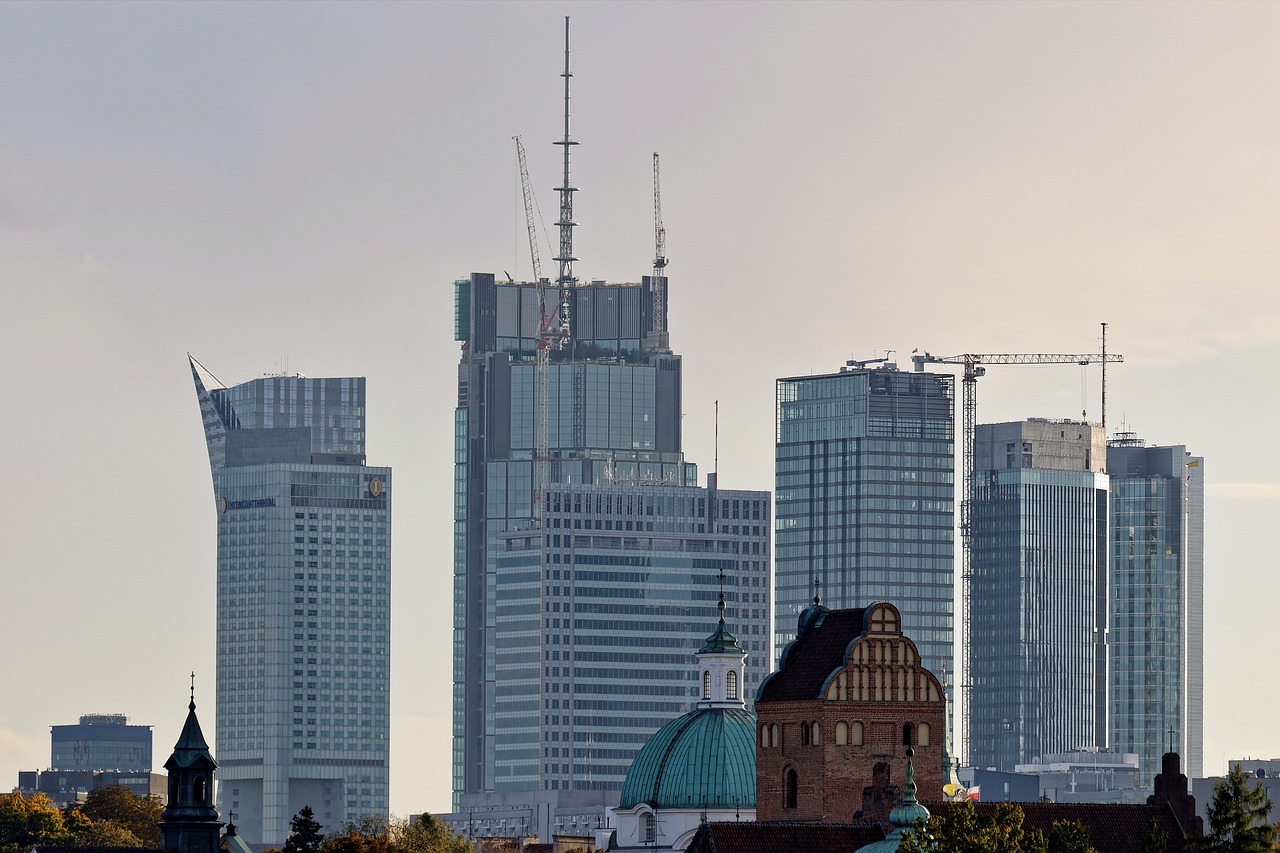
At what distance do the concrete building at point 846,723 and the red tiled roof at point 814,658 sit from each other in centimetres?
5

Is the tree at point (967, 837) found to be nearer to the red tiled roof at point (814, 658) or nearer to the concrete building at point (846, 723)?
the concrete building at point (846, 723)

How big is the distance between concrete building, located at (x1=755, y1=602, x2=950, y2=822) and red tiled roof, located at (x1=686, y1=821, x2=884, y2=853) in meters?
16.2

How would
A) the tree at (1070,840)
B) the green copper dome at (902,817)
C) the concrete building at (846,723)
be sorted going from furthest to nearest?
the concrete building at (846,723), the green copper dome at (902,817), the tree at (1070,840)

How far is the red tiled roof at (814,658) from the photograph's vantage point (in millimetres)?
184125

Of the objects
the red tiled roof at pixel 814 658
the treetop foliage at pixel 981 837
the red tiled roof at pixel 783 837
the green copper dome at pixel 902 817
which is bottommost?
the red tiled roof at pixel 783 837

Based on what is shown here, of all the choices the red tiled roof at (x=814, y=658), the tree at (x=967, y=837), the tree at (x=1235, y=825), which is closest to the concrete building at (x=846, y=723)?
the red tiled roof at (x=814, y=658)

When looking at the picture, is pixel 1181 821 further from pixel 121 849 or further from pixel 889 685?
pixel 121 849

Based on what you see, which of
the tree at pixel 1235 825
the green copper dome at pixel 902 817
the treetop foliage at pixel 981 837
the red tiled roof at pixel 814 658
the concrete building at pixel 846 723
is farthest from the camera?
the red tiled roof at pixel 814 658

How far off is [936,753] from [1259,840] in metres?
46.0

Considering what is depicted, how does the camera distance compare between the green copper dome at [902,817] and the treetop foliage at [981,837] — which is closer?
the treetop foliage at [981,837]

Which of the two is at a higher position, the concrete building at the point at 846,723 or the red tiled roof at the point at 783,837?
the concrete building at the point at 846,723

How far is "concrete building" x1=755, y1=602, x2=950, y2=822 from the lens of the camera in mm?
181375

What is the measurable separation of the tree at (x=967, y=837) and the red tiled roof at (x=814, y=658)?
150 feet

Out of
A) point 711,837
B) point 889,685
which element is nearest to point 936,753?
point 889,685
